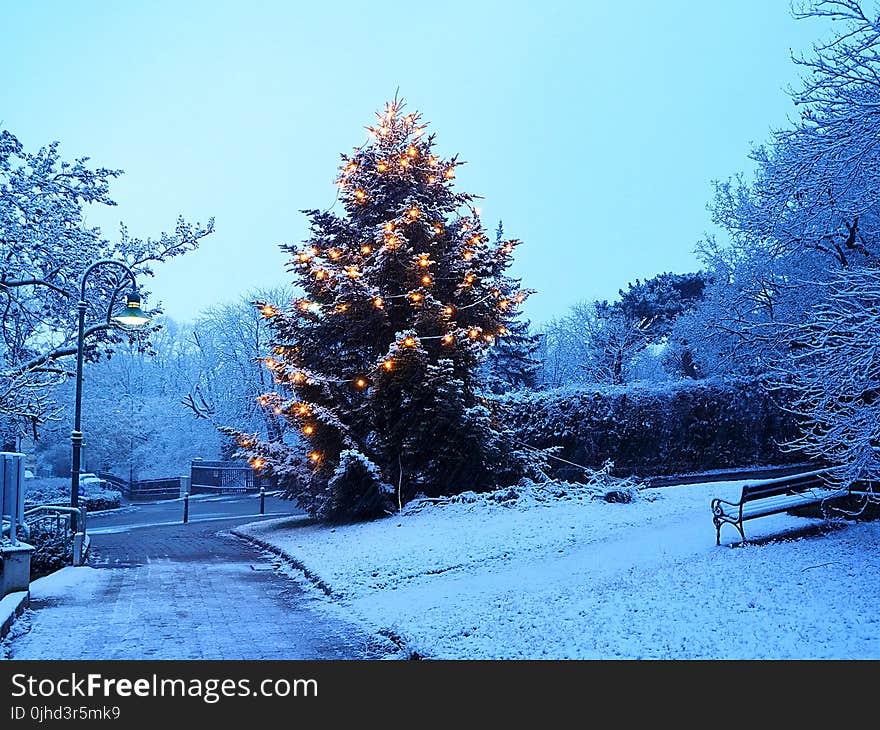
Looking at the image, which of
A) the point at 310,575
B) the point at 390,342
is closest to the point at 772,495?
the point at 310,575

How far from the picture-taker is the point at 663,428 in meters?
23.4

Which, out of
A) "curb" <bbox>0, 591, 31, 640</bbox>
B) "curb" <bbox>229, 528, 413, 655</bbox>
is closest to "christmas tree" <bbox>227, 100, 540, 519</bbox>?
"curb" <bbox>229, 528, 413, 655</bbox>

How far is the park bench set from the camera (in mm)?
10117

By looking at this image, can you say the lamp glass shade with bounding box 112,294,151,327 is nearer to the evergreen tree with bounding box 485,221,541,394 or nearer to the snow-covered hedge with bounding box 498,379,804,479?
the snow-covered hedge with bounding box 498,379,804,479

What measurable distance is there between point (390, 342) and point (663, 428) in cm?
1011

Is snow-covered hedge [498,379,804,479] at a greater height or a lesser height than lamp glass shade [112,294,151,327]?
lesser

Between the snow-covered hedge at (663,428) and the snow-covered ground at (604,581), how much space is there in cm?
825

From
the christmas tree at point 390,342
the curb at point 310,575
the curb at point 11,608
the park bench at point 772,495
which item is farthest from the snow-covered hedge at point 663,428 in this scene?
the curb at point 11,608

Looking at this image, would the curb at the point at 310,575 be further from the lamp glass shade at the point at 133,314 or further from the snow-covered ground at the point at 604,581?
the lamp glass shade at the point at 133,314

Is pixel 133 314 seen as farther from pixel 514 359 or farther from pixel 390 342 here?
pixel 514 359

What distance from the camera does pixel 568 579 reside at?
9234 mm

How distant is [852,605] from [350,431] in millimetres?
11304

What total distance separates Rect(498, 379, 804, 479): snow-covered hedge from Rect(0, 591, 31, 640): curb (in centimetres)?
1650
